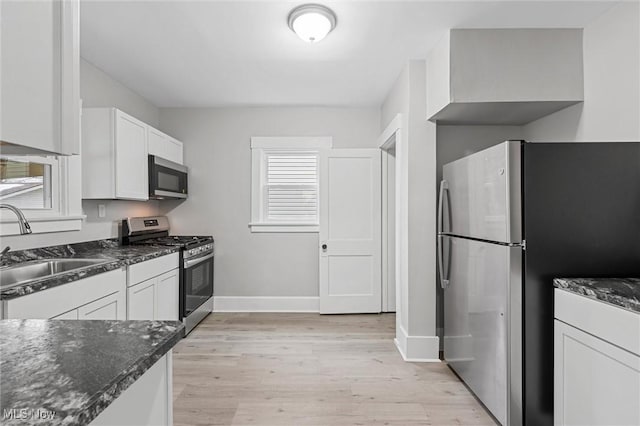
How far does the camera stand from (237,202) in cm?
480

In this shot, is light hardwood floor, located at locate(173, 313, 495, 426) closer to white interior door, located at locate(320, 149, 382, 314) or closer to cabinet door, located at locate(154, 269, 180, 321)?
cabinet door, located at locate(154, 269, 180, 321)

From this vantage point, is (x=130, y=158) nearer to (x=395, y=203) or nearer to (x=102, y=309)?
(x=102, y=309)

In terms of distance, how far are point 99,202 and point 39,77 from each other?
324 centimetres

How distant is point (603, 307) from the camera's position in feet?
5.06

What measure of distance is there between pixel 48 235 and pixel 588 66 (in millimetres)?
3977

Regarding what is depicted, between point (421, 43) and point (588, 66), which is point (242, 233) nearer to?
point (421, 43)

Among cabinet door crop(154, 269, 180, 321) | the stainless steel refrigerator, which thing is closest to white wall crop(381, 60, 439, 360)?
the stainless steel refrigerator

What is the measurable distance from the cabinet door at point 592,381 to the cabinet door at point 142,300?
2637 millimetres

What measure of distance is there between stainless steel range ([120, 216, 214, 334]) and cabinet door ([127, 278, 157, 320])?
24.5 inches

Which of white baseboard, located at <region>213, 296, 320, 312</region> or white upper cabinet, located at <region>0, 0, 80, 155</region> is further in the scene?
white baseboard, located at <region>213, 296, 320, 312</region>

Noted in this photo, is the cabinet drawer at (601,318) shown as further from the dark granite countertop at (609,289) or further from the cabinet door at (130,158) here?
the cabinet door at (130,158)

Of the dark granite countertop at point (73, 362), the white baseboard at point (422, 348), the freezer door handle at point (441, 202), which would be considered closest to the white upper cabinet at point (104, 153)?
the dark granite countertop at point (73, 362)

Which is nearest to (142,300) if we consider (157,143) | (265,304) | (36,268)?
(36,268)

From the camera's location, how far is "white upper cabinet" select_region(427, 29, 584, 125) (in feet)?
8.89
